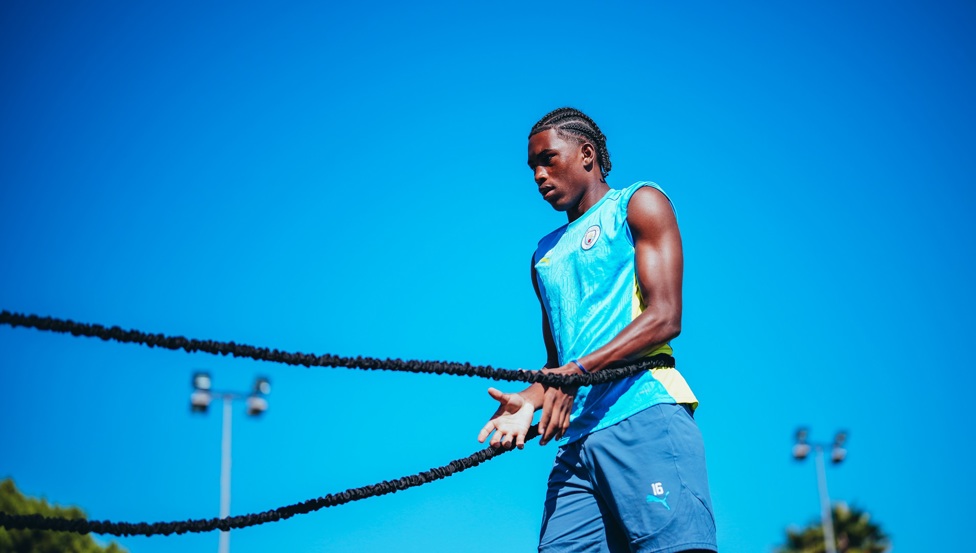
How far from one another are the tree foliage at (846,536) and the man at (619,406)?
34.6 meters

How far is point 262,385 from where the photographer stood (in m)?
25.0

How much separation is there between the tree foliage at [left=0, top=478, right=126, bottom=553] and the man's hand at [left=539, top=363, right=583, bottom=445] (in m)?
24.7

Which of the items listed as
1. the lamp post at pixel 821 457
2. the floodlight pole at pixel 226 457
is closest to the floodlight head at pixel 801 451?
the lamp post at pixel 821 457

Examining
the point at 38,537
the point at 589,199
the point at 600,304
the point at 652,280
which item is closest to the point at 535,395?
the point at 600,304

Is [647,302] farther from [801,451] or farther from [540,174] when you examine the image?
[801,451]

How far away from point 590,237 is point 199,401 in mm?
21738

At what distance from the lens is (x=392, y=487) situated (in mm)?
2904

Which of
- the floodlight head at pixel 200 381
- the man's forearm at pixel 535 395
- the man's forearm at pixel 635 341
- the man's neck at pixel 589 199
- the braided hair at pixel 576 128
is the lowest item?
the man's forearm at pixel 535 395

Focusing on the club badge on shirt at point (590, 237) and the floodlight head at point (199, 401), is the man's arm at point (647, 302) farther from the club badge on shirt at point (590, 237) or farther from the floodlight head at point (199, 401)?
the floodlight head at point (199, 401)

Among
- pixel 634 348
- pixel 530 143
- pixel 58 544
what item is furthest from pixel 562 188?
pixel 58 544

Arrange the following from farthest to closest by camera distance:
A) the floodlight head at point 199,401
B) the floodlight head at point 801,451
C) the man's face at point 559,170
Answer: the floodlight head at point 801,451, the floodlight head at point 199,401, the man's face at point 559,170

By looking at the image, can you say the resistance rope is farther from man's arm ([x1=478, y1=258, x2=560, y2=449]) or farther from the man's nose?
the man's nose

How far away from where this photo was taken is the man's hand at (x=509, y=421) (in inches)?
117

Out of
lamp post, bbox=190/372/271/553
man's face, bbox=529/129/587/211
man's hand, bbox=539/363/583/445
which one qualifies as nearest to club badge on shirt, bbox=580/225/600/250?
man's face, bbox=529/129/587/211
